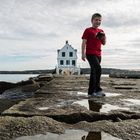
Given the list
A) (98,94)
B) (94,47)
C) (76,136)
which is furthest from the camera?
(94,47)

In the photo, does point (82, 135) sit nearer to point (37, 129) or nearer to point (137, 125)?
point (37, 129)

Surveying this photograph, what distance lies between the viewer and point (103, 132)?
3.39m

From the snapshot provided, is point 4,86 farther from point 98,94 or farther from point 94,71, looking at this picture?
point 98,94

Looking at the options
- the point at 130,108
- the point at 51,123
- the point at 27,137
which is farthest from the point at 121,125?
the point at 130,108

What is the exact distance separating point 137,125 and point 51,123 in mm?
891

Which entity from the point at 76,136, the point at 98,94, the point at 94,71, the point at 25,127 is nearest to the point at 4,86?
the point at 94,71

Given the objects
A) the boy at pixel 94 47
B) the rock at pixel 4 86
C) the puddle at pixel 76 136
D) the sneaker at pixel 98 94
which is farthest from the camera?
the rock at pixel 4 86

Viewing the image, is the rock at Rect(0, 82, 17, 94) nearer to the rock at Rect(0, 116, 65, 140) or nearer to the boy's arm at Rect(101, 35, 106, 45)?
the boy's arm at Rect(101, 35, 106, 45)

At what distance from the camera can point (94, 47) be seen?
24.6 feet

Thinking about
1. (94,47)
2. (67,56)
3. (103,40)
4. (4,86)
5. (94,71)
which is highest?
(67,56)

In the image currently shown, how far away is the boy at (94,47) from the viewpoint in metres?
7.37

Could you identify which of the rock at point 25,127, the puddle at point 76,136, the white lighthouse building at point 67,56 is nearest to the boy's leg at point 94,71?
the rock at point 25,127

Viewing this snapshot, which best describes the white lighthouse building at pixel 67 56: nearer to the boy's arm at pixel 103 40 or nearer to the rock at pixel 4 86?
the rock at pixel 4 86

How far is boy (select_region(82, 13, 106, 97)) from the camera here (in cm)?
737
